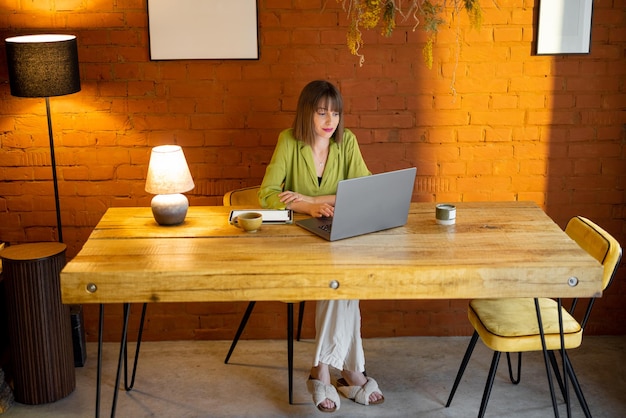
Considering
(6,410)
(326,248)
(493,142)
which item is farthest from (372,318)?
(6,410)

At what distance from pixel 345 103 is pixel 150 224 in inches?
50.7

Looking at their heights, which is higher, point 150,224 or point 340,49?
point 340,49

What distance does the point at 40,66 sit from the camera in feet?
12.4

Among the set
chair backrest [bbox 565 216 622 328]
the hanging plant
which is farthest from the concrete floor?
the hanging plant

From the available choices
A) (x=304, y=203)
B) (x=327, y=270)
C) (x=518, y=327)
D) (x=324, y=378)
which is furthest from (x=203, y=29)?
(x=518, y=327)

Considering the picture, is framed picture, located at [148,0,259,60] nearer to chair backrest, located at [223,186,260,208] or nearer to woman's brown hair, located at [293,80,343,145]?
woman's brown hair, located at [293,80,343,145]

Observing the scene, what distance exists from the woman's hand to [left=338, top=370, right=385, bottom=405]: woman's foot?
820 millimetres

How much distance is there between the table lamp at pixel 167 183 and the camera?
11.5ft

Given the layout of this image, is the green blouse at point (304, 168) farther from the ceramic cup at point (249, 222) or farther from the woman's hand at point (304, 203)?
the ceramic cup at point (249, 222)

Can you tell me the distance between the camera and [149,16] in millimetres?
4125

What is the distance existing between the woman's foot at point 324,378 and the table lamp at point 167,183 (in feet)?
3.21

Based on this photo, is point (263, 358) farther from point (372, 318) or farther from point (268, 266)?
point (268, 266)

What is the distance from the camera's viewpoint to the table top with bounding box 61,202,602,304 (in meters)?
2.99

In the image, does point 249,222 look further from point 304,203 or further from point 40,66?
point 40,66
